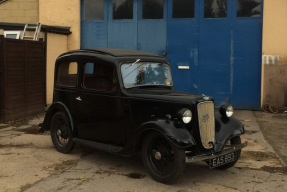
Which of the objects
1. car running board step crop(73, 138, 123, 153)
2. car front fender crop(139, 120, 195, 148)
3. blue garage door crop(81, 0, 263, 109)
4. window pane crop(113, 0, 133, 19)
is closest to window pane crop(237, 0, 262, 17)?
blue garage door crop(81, 0, 263, 109)

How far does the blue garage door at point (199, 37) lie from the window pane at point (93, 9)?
0.01m

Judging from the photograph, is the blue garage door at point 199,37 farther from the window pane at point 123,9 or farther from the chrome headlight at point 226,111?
the chrome headlight at point 226,111

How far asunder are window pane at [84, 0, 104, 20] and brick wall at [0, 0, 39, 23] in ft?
6.68

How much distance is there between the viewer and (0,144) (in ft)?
23.4

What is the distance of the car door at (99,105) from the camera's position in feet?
18.4

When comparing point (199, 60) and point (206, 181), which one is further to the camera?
point (199, 60)

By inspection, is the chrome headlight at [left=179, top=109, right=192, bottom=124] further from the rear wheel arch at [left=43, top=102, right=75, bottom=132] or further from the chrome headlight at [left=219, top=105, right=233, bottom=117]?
the rear wheel arch at [left=43, top=102, right=75, bottom=132]

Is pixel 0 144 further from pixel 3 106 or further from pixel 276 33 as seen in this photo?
pixel 276 33

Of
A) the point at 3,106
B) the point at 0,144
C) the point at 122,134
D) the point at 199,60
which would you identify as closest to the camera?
the point at 122,134

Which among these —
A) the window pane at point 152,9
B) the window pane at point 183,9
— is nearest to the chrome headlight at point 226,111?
the window pane at point 183,9

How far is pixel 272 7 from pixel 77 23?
6.88m

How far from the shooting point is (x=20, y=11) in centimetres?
1388

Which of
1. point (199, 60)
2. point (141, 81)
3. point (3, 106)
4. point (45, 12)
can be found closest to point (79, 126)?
point (141, 81)

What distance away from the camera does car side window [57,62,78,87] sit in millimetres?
6344
